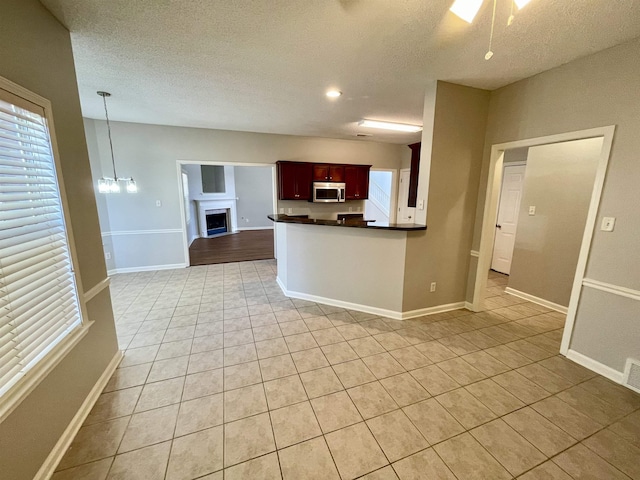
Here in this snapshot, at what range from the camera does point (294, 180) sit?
203 inches

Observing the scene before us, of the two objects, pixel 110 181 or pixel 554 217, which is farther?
pixel 110 181

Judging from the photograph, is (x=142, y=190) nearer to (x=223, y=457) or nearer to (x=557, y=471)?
(x=223, y=457)

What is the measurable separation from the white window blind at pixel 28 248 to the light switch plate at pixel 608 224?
391 centimetres

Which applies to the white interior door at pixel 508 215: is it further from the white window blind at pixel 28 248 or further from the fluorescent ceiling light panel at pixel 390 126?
the white window blind at pixel 28 248

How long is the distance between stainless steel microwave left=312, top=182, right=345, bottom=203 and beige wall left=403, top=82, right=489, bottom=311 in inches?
107

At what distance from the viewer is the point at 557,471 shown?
4.55 feet

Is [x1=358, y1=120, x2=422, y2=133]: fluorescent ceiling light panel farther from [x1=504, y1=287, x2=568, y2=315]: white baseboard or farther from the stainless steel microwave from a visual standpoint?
[x1=504, y1=287, x2=568, y2=315]: white baseboard

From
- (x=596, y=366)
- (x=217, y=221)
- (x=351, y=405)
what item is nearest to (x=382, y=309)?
(x=351, y=405)

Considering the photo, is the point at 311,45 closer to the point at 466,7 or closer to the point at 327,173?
the point at 466,7

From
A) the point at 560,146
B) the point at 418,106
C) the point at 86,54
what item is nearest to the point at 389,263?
the point at 418,106

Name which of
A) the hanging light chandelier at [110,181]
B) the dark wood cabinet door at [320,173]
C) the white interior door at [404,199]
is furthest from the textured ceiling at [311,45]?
the white interior door at [404,199]

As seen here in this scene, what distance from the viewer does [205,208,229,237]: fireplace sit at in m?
8.15

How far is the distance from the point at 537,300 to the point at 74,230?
16.7ft

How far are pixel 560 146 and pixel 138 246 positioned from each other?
664cm
